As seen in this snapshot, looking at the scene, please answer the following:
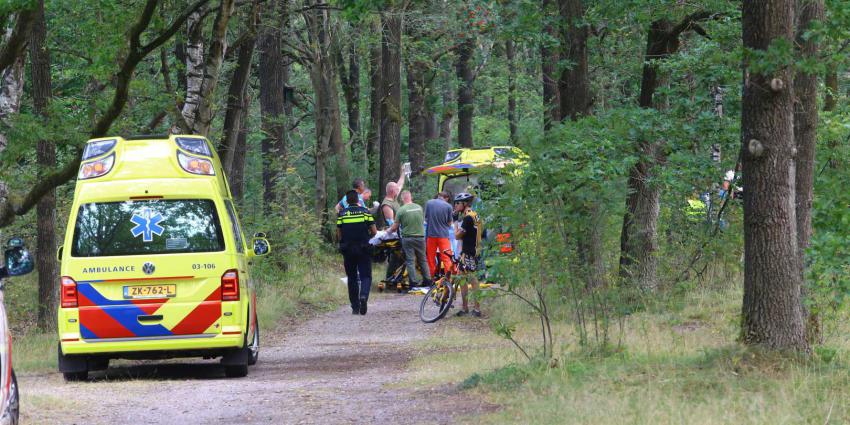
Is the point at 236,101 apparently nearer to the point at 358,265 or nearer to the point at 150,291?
the point at 358,265

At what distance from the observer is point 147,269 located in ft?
40.0

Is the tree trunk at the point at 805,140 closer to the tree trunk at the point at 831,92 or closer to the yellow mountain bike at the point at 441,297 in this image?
the tree trunk at the point at 831,92

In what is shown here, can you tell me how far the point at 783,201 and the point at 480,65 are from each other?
32.9 meters

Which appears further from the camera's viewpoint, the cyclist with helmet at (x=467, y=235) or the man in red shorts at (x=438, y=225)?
the man in red shorts at (x=438, y=225)

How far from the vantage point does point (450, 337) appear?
52.1ft

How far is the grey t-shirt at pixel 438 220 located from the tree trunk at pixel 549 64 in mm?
2270

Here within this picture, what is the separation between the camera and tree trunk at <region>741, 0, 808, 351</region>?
938 centimetres

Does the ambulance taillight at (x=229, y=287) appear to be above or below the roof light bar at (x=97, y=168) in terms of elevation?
below

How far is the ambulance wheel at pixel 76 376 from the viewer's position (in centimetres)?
1259

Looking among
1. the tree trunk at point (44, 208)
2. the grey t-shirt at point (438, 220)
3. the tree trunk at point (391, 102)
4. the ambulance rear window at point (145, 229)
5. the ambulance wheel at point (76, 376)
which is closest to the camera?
the ambulance rear window at point (145, 229)

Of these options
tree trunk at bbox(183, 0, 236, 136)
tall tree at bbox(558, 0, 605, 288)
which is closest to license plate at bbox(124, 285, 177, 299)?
tall tree at bbox(558, 0, 605, 288)

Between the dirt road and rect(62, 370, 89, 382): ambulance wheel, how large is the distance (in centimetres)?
10

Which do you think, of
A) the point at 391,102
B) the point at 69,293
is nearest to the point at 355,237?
the point at 69,293

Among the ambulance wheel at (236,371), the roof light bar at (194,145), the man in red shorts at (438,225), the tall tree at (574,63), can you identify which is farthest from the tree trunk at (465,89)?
the ambulance wheel at (236,371)
